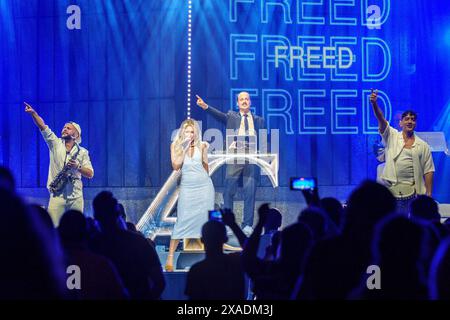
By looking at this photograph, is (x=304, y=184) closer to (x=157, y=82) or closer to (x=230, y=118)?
(x=230, y=118)

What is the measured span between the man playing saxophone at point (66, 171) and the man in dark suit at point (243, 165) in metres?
2.10

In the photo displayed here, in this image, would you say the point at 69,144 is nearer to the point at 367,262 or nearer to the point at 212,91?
the point at 212,91

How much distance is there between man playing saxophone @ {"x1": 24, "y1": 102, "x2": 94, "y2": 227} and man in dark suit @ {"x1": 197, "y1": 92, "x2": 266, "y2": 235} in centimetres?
210

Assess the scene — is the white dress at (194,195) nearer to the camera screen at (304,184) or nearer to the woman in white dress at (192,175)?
the woman in white dress at (192,175)

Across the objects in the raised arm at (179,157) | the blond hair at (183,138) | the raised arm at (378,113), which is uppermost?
the raised arm at (378,113)

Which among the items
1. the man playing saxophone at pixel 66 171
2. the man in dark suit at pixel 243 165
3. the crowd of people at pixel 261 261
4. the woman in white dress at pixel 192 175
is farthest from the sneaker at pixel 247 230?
the crowd of people at pixel 261 261

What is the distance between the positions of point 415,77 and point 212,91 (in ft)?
12.6

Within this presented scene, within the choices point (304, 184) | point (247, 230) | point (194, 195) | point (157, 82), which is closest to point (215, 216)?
point (304, 184)

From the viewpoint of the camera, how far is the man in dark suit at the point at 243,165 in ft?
32.4

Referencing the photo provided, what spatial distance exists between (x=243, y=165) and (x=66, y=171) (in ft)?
9.08

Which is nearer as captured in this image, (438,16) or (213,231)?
(213,231)

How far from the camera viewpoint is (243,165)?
393 inches
